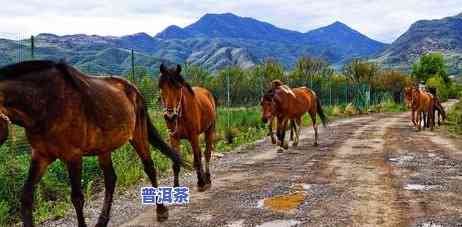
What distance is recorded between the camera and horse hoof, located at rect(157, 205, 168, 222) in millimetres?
6852

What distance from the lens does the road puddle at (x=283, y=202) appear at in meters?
7.52

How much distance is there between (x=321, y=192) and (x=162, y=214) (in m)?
2.83

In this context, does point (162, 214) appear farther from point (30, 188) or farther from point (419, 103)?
point (419, 103)

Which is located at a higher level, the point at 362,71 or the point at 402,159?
the point at 362,71

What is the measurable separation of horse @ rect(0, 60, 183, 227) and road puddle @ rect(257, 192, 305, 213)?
7.65 feet

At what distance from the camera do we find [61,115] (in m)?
5.15

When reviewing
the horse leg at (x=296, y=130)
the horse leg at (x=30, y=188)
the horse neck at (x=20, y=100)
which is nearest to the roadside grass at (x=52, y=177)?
the horse leg at (x=30, y=188)

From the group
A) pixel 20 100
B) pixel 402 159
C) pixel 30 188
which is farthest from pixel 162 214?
pixel 402 159

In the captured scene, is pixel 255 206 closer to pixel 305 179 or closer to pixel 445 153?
pixel 305 179

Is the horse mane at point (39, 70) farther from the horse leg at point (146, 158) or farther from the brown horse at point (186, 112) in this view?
the brown horse at point (186, 112)

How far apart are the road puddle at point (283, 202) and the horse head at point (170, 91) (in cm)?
175

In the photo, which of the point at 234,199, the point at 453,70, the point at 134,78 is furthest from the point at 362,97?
the point at 453,70

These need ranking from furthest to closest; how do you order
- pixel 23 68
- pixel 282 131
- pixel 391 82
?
pixel 391 82 < pixel 282 131 < pixel 23 68

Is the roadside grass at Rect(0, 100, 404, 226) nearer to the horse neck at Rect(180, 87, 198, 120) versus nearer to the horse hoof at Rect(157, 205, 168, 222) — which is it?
the horse hoof at Rect(157, 205, 168, 222)
